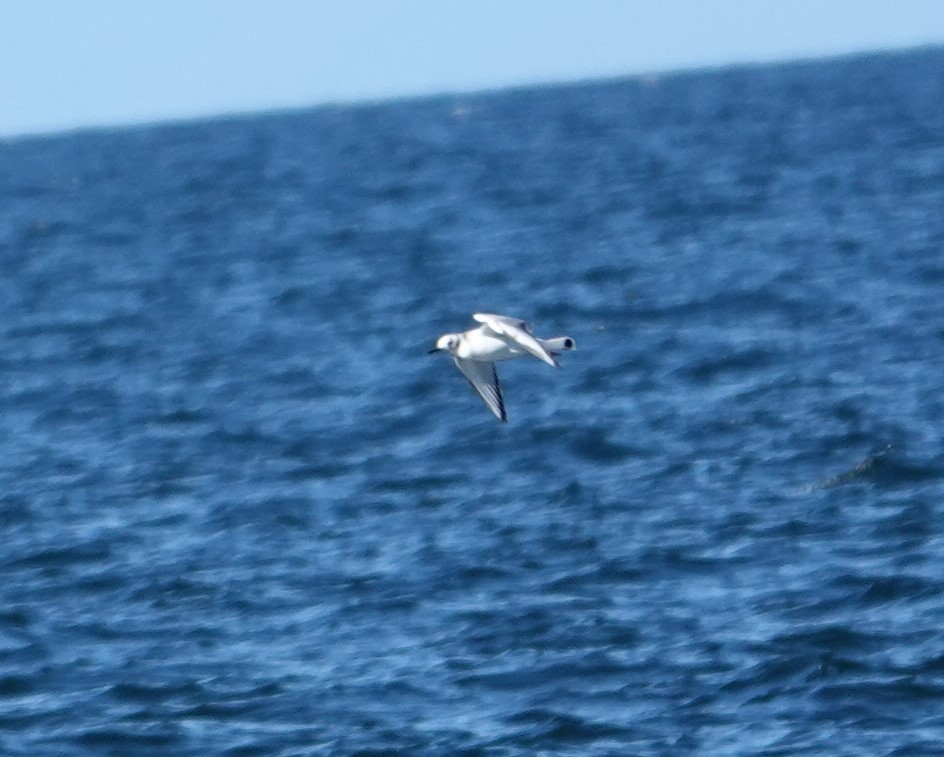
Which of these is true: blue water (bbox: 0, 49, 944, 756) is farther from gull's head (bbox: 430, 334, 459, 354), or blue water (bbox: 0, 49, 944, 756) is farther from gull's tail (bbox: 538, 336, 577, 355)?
gull's tail (bbox: 538, 336, 577, 355)

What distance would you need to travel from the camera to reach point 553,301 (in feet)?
112

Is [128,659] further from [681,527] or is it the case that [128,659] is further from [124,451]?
[124,451]

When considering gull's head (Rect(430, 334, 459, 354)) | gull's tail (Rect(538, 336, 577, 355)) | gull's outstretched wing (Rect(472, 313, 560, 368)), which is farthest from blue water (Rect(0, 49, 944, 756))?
gull's tail (Rect(538, 336, 577, 355))

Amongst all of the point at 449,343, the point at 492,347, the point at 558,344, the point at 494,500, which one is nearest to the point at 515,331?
the point at 558,344

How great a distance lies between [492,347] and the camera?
12.3 m

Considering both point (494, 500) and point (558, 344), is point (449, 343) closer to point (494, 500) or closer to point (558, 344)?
point (558, 344)

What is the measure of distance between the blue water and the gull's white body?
2.25m

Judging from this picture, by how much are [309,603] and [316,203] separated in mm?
47872

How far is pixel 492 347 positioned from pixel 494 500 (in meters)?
7.54

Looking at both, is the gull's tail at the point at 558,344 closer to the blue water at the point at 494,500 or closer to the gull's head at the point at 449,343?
the gull's head at the point at 449,343

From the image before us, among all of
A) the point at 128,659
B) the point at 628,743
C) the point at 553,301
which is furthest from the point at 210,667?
the point at 553,301

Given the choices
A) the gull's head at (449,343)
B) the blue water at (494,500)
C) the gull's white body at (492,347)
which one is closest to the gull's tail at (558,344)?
the gull's white body at (492,347)

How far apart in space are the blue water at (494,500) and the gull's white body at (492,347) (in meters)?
2.25

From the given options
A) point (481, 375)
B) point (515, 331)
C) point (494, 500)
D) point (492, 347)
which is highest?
point (515, 331)
